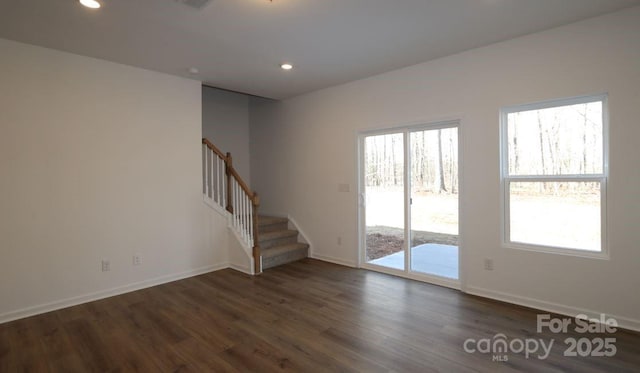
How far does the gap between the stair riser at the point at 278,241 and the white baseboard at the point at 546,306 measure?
2.87 m

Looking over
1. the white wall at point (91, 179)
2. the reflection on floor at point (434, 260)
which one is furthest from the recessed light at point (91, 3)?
the reflection on floor at point (434, 260)

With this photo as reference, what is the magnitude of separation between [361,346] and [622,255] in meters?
2.45

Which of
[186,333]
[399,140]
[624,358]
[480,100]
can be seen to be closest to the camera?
[624,358]

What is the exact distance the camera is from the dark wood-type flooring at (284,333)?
7.53 feet

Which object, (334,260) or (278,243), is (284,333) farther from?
(278,243)

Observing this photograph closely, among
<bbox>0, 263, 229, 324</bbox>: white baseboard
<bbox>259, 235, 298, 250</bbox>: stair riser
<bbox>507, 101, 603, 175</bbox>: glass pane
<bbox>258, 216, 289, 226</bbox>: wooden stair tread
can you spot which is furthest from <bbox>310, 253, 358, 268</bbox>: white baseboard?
<bbox>507, 101, 603, 175</bbox>: glass pane

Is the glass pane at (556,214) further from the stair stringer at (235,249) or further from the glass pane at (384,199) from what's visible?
the stair stringer at (235,249)

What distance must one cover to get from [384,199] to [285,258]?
6.00ft

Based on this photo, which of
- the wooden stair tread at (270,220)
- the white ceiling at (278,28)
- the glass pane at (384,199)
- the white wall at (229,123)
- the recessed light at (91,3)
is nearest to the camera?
the recessed light at (91,3)

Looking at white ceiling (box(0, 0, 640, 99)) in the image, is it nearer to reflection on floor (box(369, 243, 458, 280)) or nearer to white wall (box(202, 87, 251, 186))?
white wall (box(202, 87, 251, 186))

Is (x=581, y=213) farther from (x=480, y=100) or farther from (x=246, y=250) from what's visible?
(x=246, y=250)

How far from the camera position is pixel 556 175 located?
3164 millimetres

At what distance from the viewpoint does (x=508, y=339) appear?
8.52ft

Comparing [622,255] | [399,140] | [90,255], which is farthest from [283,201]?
[622,255]
